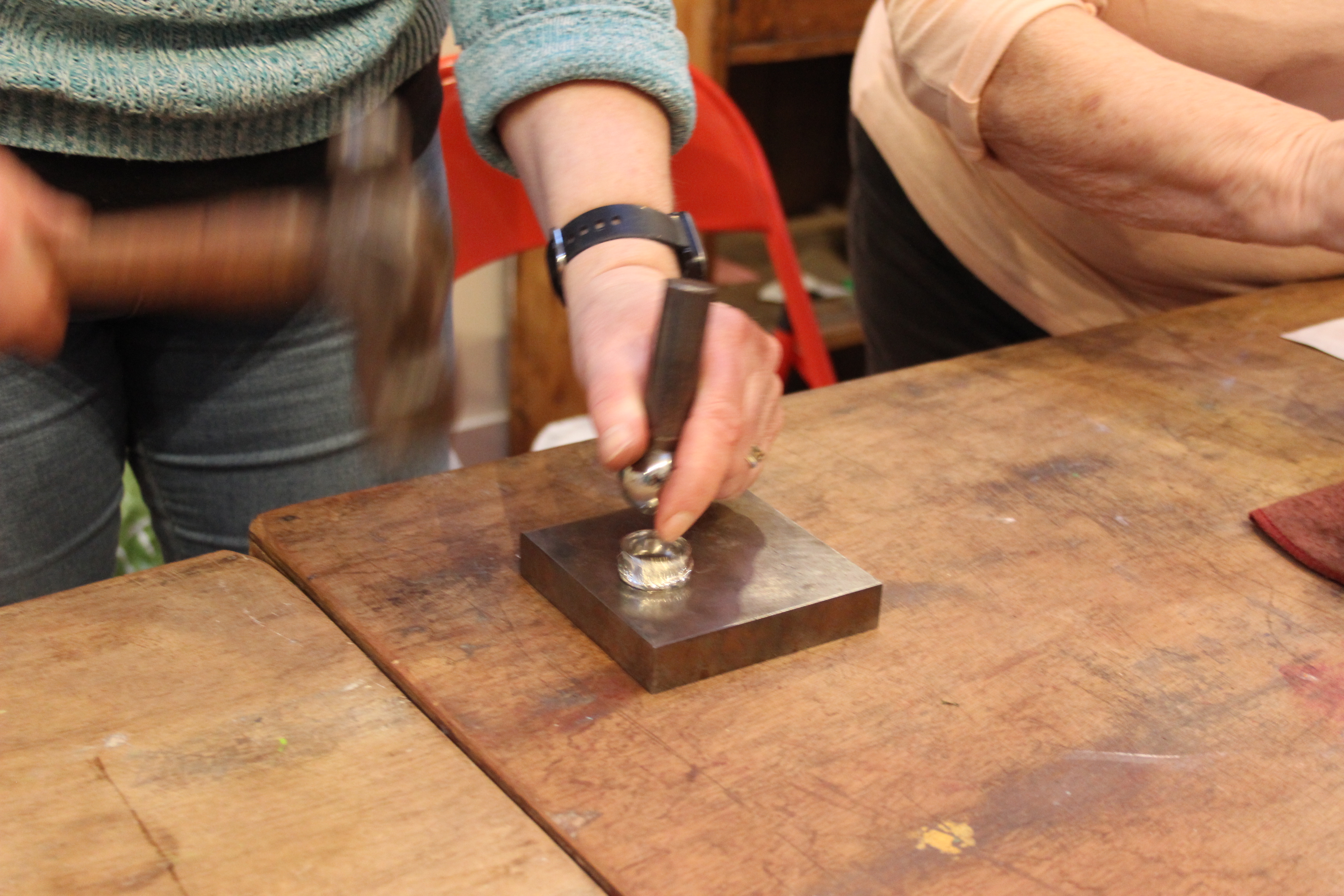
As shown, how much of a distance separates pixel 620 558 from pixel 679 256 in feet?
0.73

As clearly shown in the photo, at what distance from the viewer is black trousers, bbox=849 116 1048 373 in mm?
1437

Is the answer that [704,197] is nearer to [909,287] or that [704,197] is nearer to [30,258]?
[909,287]

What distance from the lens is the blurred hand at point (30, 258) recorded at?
0.62 meters

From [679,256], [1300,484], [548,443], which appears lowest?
[548,443]

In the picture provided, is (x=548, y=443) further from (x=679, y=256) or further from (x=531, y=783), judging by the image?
(x=531, y=783)

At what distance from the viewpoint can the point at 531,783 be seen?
598 millimetres

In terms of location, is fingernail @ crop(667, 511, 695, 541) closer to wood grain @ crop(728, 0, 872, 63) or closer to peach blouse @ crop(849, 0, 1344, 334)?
peach blouse @ crop(849, 0, 1344, 334)

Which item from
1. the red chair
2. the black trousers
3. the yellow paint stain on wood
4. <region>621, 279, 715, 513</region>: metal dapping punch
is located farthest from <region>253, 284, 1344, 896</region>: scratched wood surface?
the red chair

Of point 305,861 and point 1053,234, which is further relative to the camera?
point 1053,234

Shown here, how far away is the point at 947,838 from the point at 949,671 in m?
0.14

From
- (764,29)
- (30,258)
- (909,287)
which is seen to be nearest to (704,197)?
(909,287)

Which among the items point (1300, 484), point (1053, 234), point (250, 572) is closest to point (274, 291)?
point (250, 572)

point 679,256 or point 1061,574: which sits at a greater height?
point 679,256

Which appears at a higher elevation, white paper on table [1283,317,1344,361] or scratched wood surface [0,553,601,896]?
scratched wood surface [0,553,601,896]
